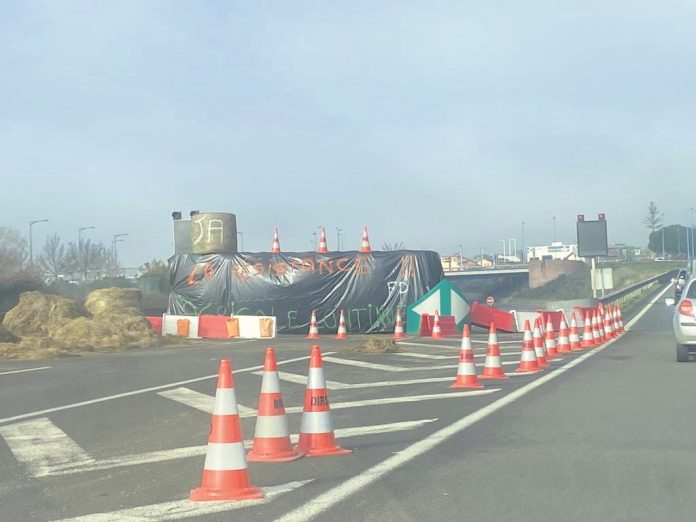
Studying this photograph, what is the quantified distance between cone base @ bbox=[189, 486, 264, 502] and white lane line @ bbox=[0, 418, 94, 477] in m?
1.89

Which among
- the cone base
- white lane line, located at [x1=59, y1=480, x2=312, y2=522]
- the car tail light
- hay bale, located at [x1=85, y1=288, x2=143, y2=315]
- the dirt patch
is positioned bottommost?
white lane line, located at [x1=59, y1=480, x2=312, y2=522]

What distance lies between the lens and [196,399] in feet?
39.7

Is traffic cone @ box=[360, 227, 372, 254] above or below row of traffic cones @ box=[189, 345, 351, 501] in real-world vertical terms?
above

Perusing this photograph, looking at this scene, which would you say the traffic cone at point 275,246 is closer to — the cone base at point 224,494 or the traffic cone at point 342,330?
the traffic cone at point 342,330

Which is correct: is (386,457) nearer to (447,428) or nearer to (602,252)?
(447,428)

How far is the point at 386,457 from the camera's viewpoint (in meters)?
7.54

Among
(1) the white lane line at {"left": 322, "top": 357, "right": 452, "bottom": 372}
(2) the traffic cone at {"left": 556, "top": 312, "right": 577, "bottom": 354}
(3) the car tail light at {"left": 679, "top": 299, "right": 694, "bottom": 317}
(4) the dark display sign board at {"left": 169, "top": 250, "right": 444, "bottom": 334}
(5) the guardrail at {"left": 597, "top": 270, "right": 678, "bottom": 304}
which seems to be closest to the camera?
(3) the car tail light at {"left": 679, "top": 299, "right": 694, "bottom": 317}

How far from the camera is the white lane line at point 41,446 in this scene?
769 centimetres

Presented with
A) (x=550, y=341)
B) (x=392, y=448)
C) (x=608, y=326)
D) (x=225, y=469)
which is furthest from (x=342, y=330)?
(x=225, y=469)

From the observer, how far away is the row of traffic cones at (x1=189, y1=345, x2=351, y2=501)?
240 inches

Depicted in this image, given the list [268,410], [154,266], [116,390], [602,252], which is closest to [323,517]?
[268,410]

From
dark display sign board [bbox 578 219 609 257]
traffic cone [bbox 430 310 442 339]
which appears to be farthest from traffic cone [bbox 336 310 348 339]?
dark display sign board [bbox 578 219 609 257]

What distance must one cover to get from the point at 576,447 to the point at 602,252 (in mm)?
44833

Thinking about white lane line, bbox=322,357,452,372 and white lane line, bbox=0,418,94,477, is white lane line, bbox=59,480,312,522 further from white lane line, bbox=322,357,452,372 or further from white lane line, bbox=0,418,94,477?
white lane line, bbox=322,357,452,372
